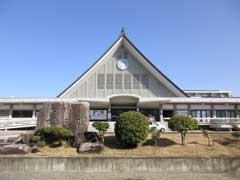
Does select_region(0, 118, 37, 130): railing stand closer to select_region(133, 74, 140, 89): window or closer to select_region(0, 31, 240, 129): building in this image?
select_region(0, 31, 240, 129): building

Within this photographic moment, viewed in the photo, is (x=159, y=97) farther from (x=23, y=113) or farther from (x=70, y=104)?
(x=23, y=113)

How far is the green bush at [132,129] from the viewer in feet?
33.2

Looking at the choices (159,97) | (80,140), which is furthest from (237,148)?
(159,97)

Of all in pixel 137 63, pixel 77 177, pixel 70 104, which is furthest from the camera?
pixel 137 63

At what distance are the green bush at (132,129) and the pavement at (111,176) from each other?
A: 7.07 feet

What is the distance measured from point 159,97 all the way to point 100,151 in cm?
1485

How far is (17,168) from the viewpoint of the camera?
333 inches

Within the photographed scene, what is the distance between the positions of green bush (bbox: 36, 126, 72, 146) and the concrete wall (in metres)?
2.06

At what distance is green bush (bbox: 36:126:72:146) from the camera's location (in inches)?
415

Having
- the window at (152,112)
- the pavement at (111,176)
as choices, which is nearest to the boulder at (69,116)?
the pavement at (111,176)

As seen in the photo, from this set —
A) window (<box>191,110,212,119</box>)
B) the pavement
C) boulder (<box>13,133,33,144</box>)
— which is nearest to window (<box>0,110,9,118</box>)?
boulder (<box>13,133,33,144</box>)

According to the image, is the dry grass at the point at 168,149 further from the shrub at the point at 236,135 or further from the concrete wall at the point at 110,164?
the concrete wall at the point at 110,164

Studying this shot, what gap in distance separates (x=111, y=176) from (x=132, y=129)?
2.85 m

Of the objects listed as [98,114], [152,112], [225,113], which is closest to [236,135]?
[225,113]
